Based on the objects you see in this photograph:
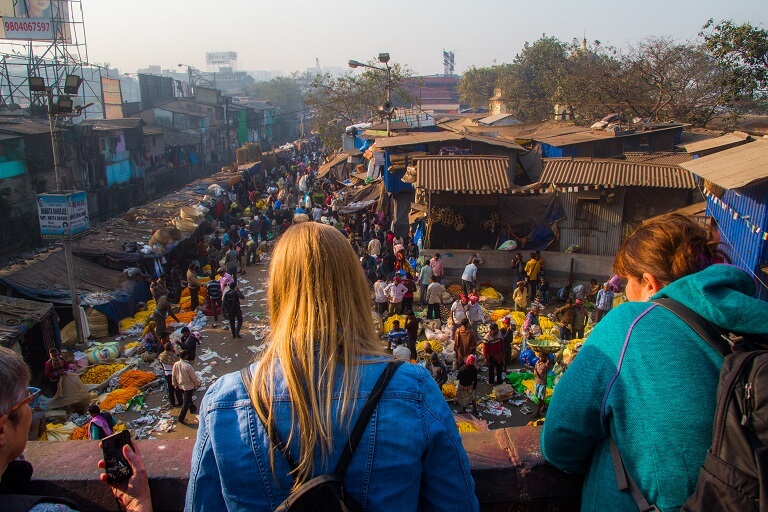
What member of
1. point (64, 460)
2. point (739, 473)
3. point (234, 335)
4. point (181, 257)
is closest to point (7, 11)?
point (181, 257)

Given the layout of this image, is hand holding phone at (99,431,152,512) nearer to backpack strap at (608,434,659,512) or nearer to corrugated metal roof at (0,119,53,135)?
backpack strap at (608,434,659,512)

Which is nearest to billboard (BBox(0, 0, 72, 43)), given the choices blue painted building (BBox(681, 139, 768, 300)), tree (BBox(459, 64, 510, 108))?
blue painted building (BBox(681, 139, 768, 300))

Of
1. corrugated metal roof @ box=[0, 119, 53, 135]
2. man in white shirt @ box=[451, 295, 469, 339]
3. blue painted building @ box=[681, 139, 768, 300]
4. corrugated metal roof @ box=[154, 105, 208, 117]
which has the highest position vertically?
corrugated metal roof @ box=[154, 105, 208, 117]

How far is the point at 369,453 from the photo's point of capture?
1361 millimetres

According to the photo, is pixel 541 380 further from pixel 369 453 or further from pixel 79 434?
pixel 369 453

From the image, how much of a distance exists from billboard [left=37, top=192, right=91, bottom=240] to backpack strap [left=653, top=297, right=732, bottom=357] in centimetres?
1171

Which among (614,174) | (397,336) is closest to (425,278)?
(397,336)

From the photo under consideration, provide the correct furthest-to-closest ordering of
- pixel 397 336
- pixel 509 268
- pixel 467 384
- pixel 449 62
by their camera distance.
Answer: pixel 449 62 < pixel 509 268 < pixel 397 336 < pixel 467 384

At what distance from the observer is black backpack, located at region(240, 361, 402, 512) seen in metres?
1.29

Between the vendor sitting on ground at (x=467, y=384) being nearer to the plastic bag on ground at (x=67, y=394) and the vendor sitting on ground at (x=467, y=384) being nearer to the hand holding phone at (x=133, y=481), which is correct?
the plastic bag on ground at (x=67, y=394)

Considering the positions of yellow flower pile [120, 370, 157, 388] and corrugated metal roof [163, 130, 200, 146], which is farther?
corrugated metal roof [163, 130, 200, 146]

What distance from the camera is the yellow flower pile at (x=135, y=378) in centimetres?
1005

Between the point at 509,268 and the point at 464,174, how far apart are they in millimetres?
2695

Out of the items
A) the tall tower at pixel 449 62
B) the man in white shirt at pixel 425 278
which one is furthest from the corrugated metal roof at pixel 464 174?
the tall tower at pixel 449 62
